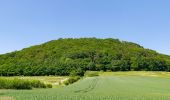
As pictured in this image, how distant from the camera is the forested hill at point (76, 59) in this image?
13675 centimetres

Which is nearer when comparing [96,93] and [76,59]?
[96,93]

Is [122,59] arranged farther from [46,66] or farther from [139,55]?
[46,66]

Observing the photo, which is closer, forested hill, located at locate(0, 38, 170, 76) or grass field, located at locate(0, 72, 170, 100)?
grass field, located at locate(0, 72, 170, 100)

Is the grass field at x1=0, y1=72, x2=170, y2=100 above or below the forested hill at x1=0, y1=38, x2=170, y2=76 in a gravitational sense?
below

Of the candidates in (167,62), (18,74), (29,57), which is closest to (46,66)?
(18,74)

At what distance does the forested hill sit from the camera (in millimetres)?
136750

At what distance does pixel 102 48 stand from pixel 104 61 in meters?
18.6

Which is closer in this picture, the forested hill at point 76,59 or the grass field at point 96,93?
the grass field at point 96,93

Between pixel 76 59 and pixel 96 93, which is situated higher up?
pixel 76 59

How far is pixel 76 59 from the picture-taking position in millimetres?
152750

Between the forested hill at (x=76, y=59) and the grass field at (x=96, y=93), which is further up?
the forested hill at (x=76, y=59)

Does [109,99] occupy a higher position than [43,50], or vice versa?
[43,50]

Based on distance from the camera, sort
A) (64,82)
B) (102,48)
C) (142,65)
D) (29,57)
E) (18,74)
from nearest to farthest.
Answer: (64,82) < (18,74) < (142,65) < (29,57) < (102,48)

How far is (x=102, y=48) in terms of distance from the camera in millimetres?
169500
